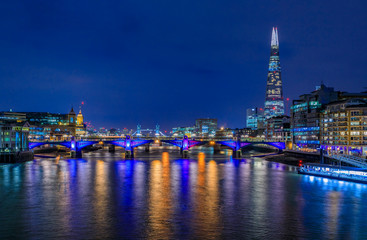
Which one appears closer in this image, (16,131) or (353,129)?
(353,129)

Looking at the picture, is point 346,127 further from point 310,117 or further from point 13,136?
point 13,136

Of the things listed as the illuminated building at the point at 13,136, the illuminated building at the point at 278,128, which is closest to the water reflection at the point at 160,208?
the illuminated building at the point at 13,136

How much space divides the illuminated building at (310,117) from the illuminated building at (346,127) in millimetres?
11347

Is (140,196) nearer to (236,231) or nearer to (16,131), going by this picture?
(236,231)

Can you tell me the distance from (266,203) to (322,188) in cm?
1308

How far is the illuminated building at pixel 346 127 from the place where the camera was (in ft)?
297

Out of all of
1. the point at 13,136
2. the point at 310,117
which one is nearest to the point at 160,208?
the point at 13,136

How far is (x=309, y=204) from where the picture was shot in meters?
36.8

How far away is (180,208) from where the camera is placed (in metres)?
35.0

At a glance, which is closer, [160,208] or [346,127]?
[160,208]

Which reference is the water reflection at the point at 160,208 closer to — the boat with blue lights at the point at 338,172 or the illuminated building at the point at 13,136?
the boat with blue lights at the point at 338,172

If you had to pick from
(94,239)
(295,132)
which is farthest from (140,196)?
(295,132)

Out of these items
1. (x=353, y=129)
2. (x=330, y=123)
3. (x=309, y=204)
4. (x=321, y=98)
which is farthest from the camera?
(x=321, y=98)

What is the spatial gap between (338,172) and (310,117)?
75.1 metres
